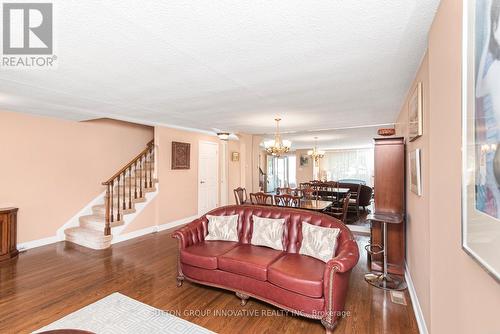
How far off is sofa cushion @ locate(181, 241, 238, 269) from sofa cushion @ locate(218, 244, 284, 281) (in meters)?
0.10

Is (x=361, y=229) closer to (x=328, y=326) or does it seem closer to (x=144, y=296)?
(x=328, y=326)

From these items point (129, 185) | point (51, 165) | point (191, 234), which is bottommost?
point (191, 234)

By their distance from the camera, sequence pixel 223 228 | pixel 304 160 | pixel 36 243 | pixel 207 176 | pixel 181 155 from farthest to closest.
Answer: pixel 304 160 < pixel 207 176 < pixel 181 155 < pixel 36 243 < pixel 223 228

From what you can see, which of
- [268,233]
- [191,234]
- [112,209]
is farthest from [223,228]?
[112,209]

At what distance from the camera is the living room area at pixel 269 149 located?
4.09 feet

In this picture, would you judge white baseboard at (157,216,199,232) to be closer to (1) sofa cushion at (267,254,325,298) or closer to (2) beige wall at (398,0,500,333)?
(1) sofa cushion at (267,254,325,298)

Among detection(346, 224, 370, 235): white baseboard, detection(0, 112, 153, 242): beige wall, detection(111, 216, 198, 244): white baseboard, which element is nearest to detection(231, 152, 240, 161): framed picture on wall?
detection(111, 216, 198, 244): white baseboard

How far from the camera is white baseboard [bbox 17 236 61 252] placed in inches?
164

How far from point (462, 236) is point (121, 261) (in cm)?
410

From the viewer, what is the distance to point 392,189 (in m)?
3.21

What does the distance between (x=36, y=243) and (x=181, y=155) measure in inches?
124

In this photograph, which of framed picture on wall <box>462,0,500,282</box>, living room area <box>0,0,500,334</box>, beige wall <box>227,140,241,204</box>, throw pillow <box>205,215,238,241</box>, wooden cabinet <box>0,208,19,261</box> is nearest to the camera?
framed picture on wall <box>462,0,500,282</box>

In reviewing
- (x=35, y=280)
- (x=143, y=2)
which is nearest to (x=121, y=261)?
(x=35, y=280)

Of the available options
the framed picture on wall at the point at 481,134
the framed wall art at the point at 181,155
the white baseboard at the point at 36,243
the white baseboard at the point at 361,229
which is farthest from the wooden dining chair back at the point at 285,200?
the white baseboard at the point at 36,243
